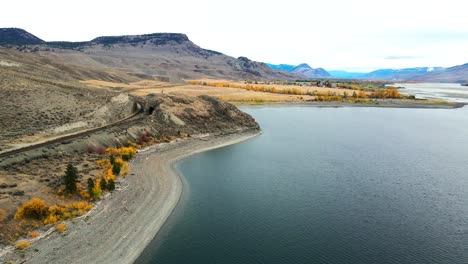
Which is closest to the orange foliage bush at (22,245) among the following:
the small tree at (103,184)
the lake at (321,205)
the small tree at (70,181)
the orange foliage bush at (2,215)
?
the orange foliage bush at (2,215)

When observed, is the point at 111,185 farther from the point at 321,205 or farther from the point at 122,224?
the point at 321,205

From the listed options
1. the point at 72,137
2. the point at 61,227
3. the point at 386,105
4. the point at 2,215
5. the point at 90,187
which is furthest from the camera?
the point at 386,105

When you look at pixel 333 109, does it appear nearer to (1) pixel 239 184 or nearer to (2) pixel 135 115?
(2) pixel 135 115

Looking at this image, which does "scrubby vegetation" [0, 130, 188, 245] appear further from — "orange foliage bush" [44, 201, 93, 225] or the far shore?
the far shore

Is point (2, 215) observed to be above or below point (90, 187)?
below

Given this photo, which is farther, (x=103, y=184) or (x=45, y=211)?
(x=103, y=184)

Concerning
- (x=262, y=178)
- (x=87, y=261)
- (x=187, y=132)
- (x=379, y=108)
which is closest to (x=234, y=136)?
(x=187, y=132)

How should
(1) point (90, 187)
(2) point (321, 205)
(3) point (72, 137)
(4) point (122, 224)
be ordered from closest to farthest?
(4) point (122, 224) < (1) point (90, 187) < (2) point (321, 205) < (3) point (72, 137)

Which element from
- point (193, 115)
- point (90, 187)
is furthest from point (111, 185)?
point (193, 115)
